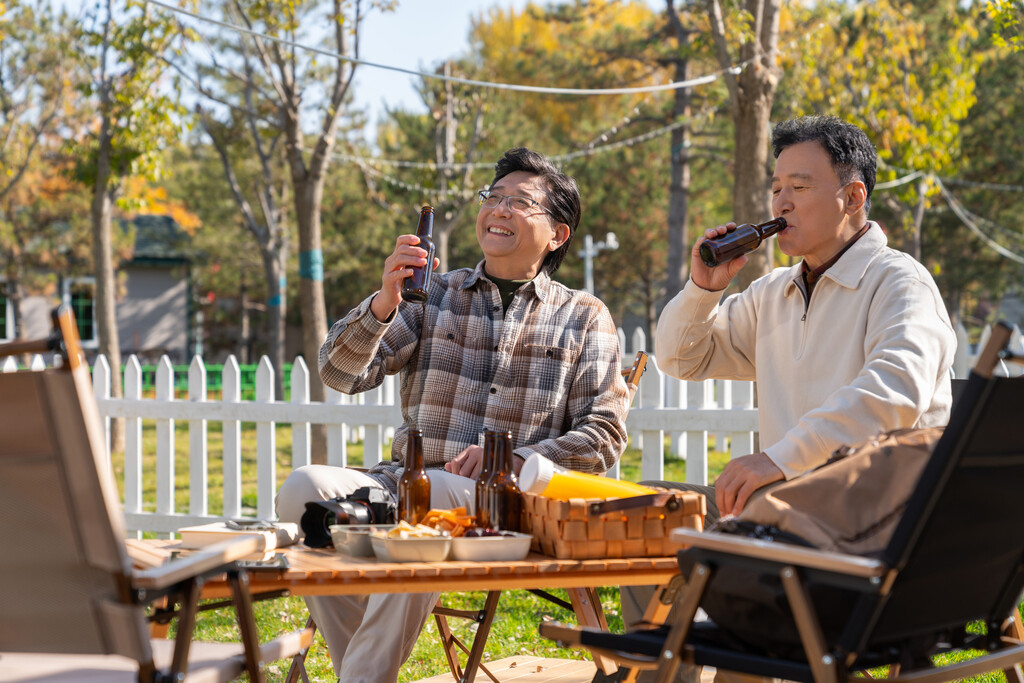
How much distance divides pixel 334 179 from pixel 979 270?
17515 mm

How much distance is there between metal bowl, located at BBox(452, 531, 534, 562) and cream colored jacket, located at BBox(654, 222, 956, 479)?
723 millimetres

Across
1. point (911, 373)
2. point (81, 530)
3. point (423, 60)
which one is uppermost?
point (423, 60)

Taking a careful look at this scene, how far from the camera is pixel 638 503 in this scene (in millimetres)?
2162

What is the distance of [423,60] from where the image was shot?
1823cm

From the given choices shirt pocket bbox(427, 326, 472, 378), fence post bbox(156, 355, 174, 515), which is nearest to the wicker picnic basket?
shirt pocket bbox(427, 326, 472, 378)

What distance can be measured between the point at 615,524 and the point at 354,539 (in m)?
0.56

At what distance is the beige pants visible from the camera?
260 cm

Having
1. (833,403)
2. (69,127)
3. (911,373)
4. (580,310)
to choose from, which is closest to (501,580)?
(833,403)

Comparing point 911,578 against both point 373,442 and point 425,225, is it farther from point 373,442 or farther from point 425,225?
point 373,442


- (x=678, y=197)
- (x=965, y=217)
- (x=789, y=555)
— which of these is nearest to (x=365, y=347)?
(x=789, y=555)

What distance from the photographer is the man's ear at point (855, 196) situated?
2895mm

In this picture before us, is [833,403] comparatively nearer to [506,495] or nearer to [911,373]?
[911,373]

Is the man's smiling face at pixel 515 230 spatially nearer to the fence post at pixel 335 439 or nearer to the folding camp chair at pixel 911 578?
the folding camp chair at pixel 911 578

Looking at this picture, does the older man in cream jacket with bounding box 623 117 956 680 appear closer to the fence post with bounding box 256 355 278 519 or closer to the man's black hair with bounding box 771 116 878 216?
the man's black hair with bounding box 771 116 878 216
